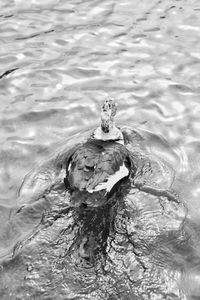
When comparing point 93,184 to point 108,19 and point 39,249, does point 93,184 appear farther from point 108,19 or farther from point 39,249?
point 108,19

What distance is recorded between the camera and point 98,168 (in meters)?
7.82

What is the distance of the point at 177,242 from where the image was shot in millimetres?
7133

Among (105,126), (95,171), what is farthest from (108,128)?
(95,171)

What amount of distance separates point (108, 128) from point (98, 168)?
5.35 feet

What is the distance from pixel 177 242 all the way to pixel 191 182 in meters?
1.62

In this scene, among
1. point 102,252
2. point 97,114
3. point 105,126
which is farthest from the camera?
point 97,114

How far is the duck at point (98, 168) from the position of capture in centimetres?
740

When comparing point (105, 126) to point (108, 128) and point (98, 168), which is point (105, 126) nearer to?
point (108, 128)

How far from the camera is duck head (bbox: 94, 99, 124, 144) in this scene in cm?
929

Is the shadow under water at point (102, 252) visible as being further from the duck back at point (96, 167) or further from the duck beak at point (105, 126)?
the duck beak at point (105, 126)

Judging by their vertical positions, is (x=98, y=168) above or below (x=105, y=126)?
above

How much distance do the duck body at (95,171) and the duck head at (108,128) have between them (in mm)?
509

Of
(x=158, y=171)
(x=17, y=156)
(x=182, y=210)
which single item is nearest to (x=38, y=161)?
(x=17, y=156)

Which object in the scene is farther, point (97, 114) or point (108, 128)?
point (97, 114)
